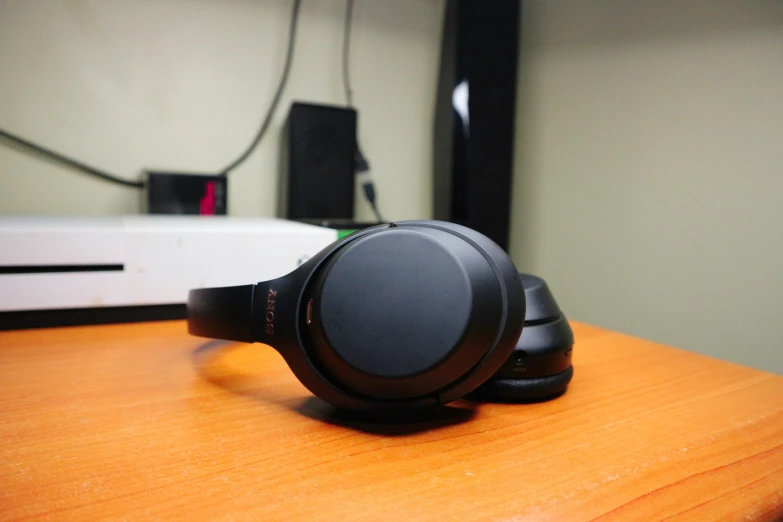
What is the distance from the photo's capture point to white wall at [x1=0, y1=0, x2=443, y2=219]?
0.80 meters

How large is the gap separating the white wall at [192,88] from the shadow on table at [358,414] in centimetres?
58

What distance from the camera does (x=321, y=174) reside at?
35.9 inches

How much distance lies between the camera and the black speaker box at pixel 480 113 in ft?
3.21

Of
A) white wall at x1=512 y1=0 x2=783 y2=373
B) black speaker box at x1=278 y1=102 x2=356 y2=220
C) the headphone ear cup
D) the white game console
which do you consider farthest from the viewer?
black speaker box at x1=278 y1=102 x2=356 y2=220

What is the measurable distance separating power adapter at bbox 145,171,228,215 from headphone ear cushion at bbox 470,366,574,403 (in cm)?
63

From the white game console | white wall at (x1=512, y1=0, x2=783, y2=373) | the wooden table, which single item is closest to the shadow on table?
the wooden table

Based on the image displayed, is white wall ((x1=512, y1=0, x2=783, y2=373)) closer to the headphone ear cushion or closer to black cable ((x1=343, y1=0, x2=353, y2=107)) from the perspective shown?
black cable ((x1=343, y1=0, x2=353, y2=107))

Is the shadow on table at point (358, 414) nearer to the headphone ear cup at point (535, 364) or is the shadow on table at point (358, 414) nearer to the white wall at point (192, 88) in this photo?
the headphone ear cup at point (535, 364)

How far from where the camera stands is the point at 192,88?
2.92 feet

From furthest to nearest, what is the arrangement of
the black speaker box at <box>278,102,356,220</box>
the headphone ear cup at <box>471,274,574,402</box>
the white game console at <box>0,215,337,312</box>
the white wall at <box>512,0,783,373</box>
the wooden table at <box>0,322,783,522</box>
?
the black speaker box at <box>278,102,356,220</box>, the white wall at <box>512,0,783,373</box>, the white game console at <box>0,215,337,312</box>, the headphone ear cup at <box>471,274,574,402</box>, the wooden table at <box>0,322,783,522</box>

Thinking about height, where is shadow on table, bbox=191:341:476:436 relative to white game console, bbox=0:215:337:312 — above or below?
below

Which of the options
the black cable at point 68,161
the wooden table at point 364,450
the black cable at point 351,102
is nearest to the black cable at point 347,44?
the black cable at point 351,102

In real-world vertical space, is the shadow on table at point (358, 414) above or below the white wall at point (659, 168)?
below

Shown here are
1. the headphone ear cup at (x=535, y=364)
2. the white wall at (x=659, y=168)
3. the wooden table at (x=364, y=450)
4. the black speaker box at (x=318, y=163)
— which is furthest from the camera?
the black speaker box at (x=318, y=163)
